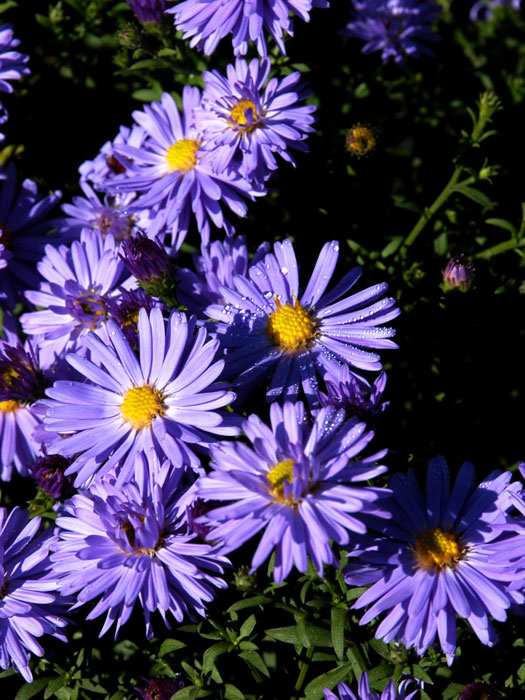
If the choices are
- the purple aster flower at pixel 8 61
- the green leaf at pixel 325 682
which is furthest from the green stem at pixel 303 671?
the purple aster flower at pixel 8 61

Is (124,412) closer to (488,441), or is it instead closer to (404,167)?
(488,441)

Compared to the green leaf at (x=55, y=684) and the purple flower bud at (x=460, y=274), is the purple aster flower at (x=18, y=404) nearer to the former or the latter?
the green leaf at (x=55, y=684)

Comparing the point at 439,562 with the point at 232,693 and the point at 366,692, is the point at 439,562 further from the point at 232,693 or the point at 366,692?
the point at 232,693

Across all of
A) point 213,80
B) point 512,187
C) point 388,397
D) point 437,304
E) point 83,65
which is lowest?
point 388,397

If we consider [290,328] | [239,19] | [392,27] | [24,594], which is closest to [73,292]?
[290,328]

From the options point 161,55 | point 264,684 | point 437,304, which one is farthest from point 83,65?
point 264,684

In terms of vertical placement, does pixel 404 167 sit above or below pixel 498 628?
above

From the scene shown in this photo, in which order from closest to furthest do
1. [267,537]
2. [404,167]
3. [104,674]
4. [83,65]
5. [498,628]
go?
[267,537], [498,628], [104,674], [83,65], [404,167]

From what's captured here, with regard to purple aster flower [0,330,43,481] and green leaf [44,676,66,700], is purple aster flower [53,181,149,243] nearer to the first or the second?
purple aster flower [0,330,43,481]
